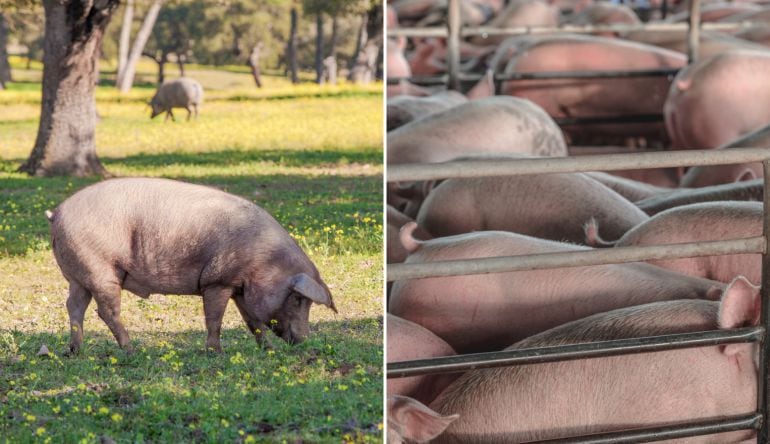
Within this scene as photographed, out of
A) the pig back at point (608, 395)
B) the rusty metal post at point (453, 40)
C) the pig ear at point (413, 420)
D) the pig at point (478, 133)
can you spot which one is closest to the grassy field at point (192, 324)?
the pig at point (478, 133)

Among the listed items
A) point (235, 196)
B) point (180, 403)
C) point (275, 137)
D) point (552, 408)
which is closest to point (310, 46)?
point (275, 137)

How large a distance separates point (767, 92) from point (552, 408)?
10.0 ft

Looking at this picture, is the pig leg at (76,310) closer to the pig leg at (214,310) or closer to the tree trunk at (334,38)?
the pig leg at (214,310)

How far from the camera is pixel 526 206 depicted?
2.52m

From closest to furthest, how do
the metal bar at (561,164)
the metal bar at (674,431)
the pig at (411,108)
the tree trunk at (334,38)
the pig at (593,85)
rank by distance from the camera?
1. the metal bar at (561,164)
2. the metal bar at (674,431)
3. the tree trunk at (334,38)
4. the pig at (411,108)
5. the pig at (593,85)

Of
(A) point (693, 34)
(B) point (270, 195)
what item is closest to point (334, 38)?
(B) point (270, 195)

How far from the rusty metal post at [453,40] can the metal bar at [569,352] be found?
8.88 feet

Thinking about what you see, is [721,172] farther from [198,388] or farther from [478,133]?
[198,388]

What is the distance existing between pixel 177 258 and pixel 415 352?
0.82 meters

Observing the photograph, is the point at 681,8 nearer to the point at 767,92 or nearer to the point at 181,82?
the point at 767,92

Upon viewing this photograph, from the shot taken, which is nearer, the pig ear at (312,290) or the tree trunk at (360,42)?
the pig ear at (312,290)

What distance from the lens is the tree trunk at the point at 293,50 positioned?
11.3 ft

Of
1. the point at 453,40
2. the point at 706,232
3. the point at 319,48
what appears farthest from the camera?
the point at 453,40

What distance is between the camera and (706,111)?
4164mm
